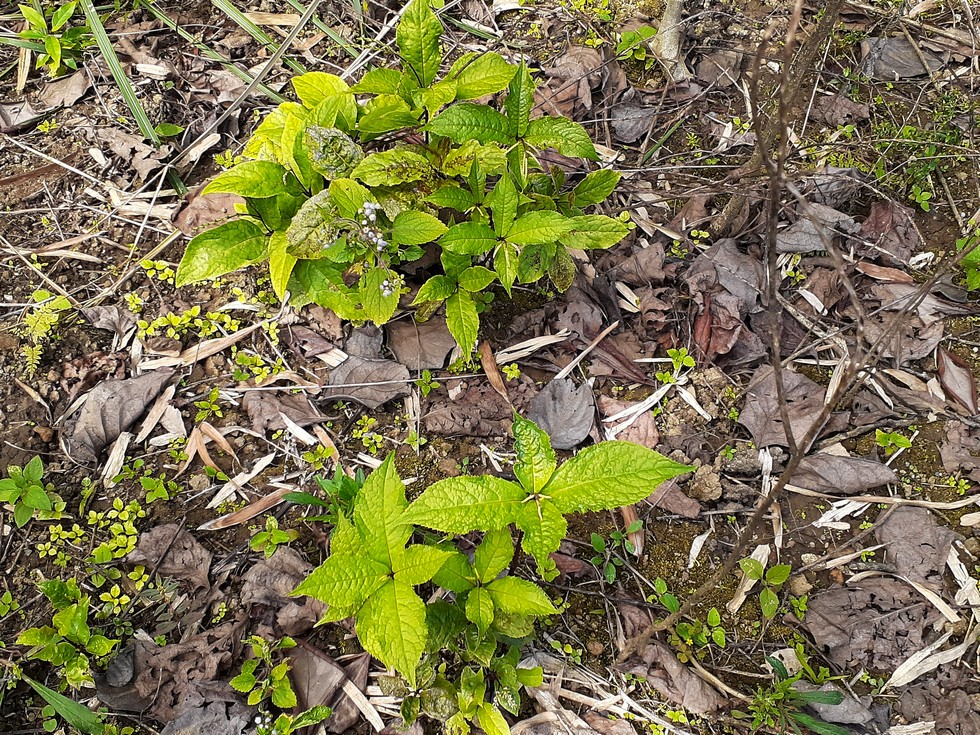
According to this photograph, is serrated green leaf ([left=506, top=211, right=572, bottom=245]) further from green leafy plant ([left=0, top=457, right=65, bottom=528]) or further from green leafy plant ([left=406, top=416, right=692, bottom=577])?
green leafy plant ([left=0, top=457, right=65, bottom=528])

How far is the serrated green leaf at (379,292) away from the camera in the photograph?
80.7 inches

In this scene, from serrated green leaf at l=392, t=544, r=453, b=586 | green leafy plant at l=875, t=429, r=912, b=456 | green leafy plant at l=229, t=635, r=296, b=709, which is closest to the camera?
serrated green leaf at l=392, t=544, r=453, b=586

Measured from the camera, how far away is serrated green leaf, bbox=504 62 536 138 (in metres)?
1.97

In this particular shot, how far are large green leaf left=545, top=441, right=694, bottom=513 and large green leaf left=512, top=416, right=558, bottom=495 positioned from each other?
2cm

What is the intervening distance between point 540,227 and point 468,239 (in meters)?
0.22

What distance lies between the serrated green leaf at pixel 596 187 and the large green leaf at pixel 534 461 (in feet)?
3.13

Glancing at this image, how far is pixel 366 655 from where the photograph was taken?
1987 mm

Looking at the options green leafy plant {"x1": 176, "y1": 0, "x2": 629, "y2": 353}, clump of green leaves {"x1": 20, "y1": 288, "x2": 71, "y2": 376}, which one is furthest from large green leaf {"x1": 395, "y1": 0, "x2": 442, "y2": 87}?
clump of green leaves {"x1": 20, "y1": 288, "x2": 71, "y2": 376}

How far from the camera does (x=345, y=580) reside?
61.3 inches

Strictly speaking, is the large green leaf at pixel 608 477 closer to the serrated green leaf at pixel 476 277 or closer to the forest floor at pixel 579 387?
the forest floor at pixel 579 387

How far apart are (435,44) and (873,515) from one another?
6.83 ft

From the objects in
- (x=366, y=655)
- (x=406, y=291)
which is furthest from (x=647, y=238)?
(x=366, y=655)

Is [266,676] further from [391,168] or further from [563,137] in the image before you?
[563,137]

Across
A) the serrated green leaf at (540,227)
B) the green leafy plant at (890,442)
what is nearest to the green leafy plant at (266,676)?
the serrated green leaf at (540,227)
